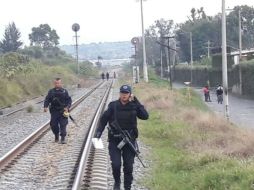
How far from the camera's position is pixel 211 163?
1158 centimetres

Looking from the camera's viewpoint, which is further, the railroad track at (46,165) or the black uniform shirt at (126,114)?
the railroad track at (46,165)

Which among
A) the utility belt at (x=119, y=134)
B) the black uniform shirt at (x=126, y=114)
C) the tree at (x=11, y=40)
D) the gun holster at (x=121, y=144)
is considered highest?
the tree at (x=11, y=40)

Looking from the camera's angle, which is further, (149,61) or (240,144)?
(149,61)

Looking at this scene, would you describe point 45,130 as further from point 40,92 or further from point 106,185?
point 40,92

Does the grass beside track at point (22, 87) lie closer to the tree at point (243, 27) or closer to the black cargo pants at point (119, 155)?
the black cargo pants at point (119, 155)

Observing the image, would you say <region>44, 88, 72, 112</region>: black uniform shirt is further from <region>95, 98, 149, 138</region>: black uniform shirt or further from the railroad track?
<region>95, 98, 149, 138</region>: black uniform shirt

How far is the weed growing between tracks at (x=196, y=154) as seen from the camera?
32.8ft

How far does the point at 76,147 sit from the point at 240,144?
465 cm

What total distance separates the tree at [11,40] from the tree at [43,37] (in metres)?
9.10

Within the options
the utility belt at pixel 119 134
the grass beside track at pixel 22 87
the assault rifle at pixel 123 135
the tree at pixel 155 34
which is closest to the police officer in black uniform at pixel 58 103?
the utility belt at pixel 119 134

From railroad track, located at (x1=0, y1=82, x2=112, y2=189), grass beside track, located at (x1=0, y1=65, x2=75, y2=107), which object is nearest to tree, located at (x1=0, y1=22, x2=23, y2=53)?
grass beside track, located at (x1=0, y1=65, x2=75, y2=107)

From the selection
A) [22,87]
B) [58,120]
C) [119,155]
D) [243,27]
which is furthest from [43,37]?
[119,155]

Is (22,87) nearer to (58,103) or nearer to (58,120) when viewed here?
(58,120)

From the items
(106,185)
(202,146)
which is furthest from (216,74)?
(106,185)
